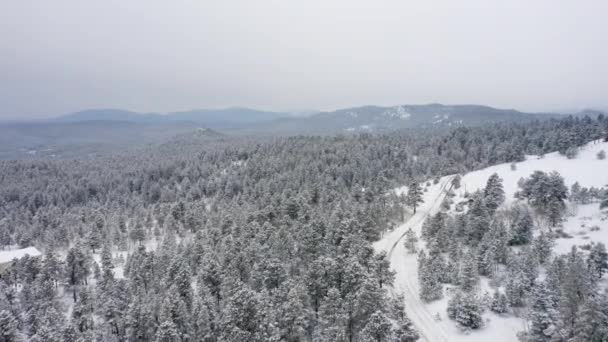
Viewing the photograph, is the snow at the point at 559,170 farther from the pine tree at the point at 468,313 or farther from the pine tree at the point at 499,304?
the pine tree at the point at 468,313

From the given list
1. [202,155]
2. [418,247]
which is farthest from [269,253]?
[202,155]

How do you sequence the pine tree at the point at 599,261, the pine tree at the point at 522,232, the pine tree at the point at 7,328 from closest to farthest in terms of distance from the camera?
the pine tree at the point at 7,328 → the pine tree at the point at 599,261 → the pine tree at the point at 522,232

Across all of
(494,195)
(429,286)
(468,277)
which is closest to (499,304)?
(468,277)

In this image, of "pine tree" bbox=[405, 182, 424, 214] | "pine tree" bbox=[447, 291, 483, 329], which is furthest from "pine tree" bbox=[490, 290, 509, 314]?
"pine tree" bbox=[405, 182, 424, 214]

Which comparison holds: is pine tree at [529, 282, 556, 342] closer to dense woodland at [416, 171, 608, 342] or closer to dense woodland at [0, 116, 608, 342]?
dense woodland at [416, 171, 608, 342]

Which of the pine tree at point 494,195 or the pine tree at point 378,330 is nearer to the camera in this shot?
the pine tree at point 378,330

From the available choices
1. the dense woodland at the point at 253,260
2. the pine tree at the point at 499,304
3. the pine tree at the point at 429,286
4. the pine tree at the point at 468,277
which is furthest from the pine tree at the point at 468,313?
the pine tree at the point at 429,286

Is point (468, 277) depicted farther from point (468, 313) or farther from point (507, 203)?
point (507, 203)
